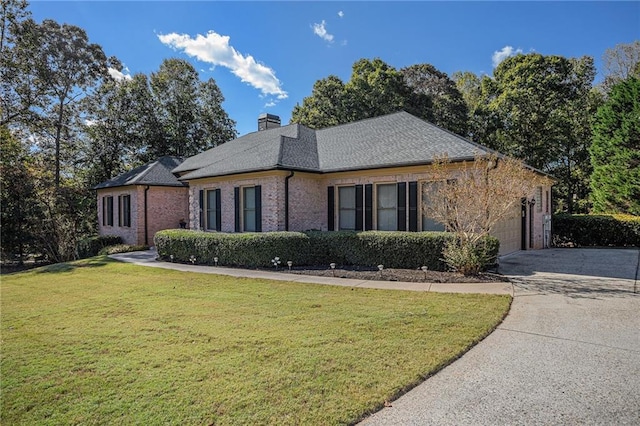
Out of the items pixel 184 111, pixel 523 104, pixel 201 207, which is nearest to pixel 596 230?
pixel 523 104

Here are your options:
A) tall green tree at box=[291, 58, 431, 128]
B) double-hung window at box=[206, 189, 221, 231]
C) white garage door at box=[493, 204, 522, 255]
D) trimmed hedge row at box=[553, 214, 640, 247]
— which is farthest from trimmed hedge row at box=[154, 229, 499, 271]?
tall green tree at box=[291, 58, 431, 128]

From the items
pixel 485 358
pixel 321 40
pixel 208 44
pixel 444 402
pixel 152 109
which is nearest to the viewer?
pixel 444 402

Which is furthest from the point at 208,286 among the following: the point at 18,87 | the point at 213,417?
the point at 18,87

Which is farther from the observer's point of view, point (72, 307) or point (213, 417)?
point (72, 307)

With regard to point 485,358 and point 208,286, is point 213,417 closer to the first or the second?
point 485,358

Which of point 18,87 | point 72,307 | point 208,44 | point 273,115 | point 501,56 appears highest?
point 501,56

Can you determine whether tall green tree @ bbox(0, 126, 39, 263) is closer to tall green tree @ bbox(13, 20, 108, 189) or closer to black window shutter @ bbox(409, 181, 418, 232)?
tall green tree @ bbox(13, 20, 108, 189)

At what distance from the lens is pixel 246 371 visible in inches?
144

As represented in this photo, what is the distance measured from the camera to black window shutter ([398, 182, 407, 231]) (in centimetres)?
1140

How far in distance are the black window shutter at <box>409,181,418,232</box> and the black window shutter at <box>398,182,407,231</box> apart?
0.17 metres

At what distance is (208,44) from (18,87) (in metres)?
13.2

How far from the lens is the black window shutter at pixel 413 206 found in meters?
11.2

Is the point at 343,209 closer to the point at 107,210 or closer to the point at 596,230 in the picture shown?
the point at 596,230

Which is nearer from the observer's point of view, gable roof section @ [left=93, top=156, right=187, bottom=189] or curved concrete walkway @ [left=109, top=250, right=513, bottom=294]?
curved concrete walkway @ [left=109, top=250, right=513, bottom=294]
